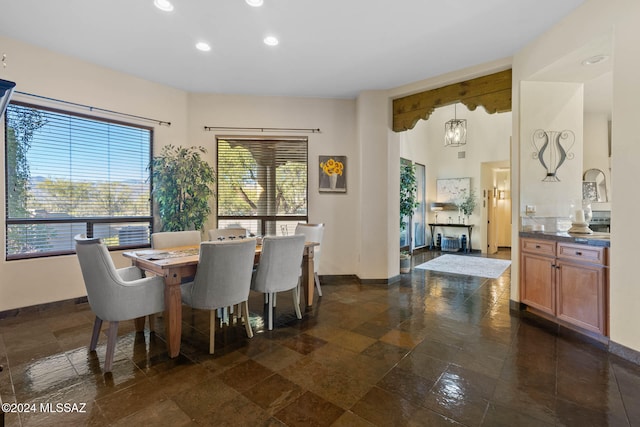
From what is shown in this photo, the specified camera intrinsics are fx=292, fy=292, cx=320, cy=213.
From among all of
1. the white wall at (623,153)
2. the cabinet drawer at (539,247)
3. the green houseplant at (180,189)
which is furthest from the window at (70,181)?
the white wall at (623,153)

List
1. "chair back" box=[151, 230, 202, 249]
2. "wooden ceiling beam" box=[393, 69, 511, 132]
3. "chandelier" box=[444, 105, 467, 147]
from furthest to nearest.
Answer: "chandelier" box=[444, 105, 467, 147] < "wooden ceiling beam" box=[393, 69, 511, 132] < "chair back" box=[151, 230, 202, 249]

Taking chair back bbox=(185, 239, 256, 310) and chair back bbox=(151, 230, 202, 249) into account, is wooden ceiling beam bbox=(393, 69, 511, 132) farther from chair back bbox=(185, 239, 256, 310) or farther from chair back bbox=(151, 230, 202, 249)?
chair back bbox=(151, 230, 202, 249)

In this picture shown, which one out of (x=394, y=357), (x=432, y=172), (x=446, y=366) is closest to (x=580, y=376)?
(x=446, y=366)

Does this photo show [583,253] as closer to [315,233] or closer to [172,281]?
[315,233]

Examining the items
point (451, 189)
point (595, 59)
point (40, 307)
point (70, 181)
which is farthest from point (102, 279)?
point (451, 189)

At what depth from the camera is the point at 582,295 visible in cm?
271

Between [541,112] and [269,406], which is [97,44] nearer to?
[269,406]

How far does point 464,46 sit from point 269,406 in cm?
387

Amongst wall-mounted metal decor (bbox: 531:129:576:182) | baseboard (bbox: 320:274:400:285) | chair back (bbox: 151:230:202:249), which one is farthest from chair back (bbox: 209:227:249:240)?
wall-mounted metal decor (bbox: 531:129:576:182)

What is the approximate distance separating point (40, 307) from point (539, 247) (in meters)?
5.65

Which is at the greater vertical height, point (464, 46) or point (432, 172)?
point (464, 46)

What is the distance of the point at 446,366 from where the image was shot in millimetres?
2232

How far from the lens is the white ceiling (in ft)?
8.61

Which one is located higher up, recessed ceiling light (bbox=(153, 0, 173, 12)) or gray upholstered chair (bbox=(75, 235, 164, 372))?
recessed ceiling light (bbox=(153, 0, 173, 12))
